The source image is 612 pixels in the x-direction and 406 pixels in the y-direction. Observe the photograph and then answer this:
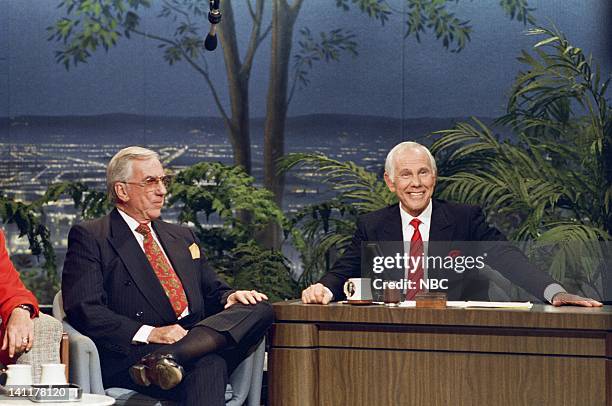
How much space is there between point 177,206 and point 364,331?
311 cm

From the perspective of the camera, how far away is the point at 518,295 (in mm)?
5461

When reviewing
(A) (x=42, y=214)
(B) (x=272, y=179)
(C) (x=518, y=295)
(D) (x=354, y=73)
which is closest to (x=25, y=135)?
(A) (x=42, y=214)

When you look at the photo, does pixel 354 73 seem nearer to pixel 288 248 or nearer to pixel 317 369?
pixel 288 248

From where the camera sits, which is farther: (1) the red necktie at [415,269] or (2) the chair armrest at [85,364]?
(1) the red necktie at [415,269]

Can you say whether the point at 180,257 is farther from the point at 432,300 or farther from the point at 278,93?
the point at 278,93

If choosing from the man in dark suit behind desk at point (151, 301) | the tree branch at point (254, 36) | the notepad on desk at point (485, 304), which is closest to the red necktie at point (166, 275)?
the man in dark suit behind desk at point (151, 301)

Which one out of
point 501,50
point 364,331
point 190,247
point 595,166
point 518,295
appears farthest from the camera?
point 501,50

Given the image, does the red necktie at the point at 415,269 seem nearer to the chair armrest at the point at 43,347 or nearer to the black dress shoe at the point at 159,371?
the black dress shoe at the point at 159,371

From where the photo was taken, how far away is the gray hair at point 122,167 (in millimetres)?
4586

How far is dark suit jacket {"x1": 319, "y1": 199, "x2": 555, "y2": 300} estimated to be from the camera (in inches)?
173

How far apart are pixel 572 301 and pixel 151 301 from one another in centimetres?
155

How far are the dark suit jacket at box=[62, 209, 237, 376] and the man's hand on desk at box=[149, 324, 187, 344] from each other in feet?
0.19

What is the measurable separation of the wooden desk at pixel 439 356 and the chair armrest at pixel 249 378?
0.07 metres

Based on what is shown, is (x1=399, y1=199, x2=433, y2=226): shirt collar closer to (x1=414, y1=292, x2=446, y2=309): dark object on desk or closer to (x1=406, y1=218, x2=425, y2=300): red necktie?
(x1=406, y1=218, x2=425, y2=300): red necktie
